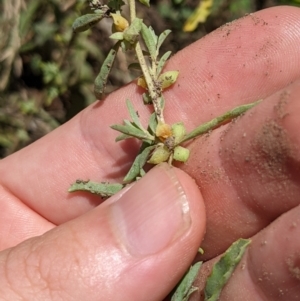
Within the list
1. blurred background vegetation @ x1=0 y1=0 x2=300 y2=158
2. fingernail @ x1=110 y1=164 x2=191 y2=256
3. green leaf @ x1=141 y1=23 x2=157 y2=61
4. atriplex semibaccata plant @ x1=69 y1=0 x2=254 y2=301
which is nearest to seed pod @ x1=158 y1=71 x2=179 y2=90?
atriplex semibaccata plant @ x1=69 y1=0 x2=254 y2=301

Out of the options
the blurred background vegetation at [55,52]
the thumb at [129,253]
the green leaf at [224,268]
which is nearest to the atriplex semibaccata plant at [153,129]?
the green leaf at [224,268]

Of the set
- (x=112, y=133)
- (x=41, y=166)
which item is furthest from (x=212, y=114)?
(x=41, y=166)

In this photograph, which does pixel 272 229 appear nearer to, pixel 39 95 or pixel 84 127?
pixel 84 127

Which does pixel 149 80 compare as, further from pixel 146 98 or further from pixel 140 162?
pixel 140 162

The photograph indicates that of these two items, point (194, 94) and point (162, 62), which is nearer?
point (162, 62)

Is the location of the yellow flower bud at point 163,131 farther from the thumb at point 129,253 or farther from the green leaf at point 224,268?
the green leaf at point 224,268

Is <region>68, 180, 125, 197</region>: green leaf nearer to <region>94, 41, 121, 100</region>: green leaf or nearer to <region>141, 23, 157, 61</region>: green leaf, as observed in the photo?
<region>94, 41, 121, 100</region>: green leaf

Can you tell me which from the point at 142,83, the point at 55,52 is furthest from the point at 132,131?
the point at 55,52

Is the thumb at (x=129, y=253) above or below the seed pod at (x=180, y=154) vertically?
below
